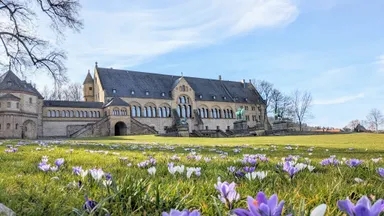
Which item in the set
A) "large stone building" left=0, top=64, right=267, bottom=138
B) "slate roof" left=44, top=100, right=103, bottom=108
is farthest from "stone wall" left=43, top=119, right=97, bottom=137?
"slate roof" left=44, top=100, right=103, bottom=108

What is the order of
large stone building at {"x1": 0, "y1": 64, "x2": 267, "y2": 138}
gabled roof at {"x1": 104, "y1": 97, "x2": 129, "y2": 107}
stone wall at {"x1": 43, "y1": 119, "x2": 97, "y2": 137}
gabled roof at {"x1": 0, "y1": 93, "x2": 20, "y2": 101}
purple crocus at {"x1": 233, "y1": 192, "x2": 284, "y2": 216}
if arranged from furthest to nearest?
1. gabled roof at {"x1": 104, "y1": 97, "x2": 129, "y2": 107}
2. stone wall at {"x1": 43, "y1": 119, "x2": 97, "y2": 137}
3. large stone building at {"x1": 0, "y1": 64, "x2": 267, "y2": 138}
4. gabled roof at {"x1": 0, "y1": 93, "x2": 20, "y2": 101}
5. purple crocus at {"x1": 233, "y1": 192, "x2": 284, "y2": 216}

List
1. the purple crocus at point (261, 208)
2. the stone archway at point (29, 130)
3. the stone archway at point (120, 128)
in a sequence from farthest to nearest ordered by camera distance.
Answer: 1. the stone archway at point (120, 128)
2. the stone archway at point (29, 130)
3. the purple crocus at point (261, 208)

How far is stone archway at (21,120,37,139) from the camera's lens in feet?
144

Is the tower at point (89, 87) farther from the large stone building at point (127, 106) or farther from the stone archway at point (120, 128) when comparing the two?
the stone archway at point (120, 128)

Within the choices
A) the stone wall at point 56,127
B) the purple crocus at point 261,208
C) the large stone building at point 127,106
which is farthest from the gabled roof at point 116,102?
the purple crocus at point 261,208

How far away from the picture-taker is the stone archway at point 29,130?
43.9 meters

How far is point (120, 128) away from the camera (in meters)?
52.2

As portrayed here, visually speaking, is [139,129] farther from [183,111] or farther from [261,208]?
[261,208]

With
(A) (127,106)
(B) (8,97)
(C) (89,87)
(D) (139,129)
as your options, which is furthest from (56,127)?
(C) (89,87)

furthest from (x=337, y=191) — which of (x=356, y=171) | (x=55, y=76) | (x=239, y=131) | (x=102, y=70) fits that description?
(x=102, y=70)

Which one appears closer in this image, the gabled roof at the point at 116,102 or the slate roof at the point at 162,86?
the gabled roof at the point at 116,102

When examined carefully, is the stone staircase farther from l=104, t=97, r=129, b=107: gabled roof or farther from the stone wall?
the stone wall

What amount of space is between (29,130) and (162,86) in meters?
26.0

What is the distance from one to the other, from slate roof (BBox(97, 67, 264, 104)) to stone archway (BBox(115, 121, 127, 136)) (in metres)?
5.34
